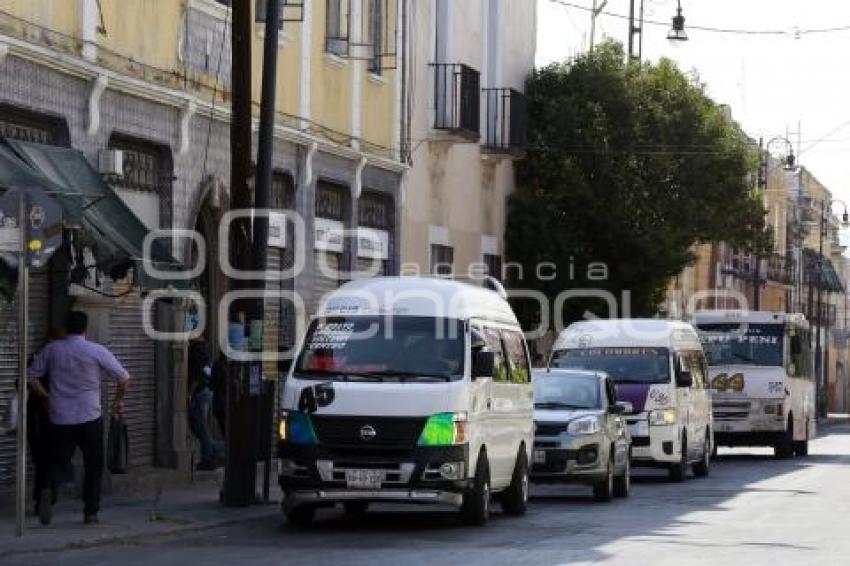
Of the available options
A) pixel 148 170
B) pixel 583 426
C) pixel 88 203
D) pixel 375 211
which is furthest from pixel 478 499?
pixel 375 211

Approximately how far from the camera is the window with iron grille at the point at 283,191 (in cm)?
2989

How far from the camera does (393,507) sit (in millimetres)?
23531

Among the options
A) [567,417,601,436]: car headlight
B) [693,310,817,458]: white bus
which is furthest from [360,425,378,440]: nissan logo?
[693,310,817,458]: white bus

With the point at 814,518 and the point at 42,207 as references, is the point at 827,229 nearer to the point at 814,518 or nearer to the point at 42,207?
the point at 814,518

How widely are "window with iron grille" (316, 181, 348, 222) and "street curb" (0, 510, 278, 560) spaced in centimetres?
1070

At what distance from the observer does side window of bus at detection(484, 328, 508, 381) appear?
70.1ft

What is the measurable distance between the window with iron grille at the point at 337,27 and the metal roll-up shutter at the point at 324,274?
A: 3.07m

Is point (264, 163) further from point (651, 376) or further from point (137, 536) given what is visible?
point (651, 376)

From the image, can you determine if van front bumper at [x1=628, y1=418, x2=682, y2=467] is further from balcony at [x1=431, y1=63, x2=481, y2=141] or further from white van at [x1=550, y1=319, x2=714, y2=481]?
balcony at [x1=431, y1=63, x2=481, y2=141]

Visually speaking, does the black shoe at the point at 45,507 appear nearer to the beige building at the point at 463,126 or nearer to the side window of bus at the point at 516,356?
the side window of bus at the point at 516,356

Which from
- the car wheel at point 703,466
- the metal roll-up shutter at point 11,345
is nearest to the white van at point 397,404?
the metal roll-up shutter at point 11,345

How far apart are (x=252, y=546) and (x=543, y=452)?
26.3 feet

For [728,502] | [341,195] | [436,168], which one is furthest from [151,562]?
[436,168]

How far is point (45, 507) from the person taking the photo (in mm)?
18453
